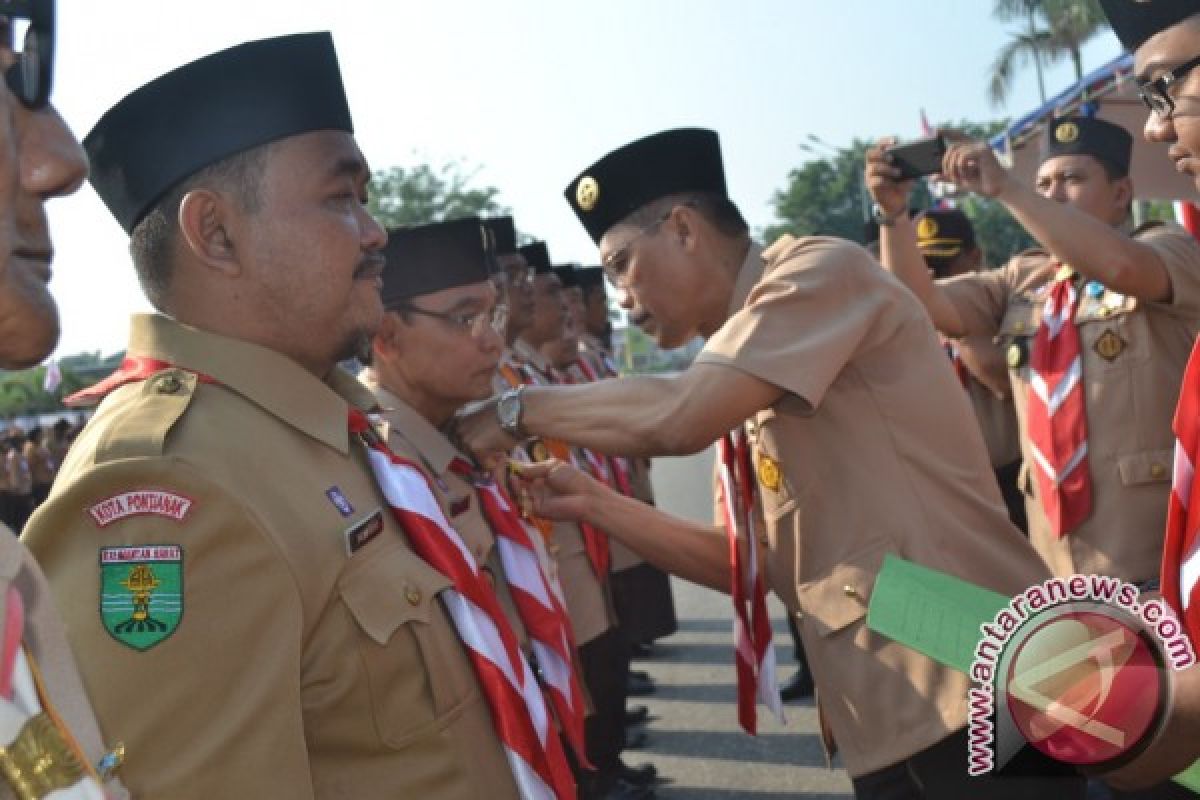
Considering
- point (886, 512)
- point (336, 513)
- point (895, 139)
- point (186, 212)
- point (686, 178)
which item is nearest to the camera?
point (336, 513)

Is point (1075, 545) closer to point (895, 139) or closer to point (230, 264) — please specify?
point (895, 139)

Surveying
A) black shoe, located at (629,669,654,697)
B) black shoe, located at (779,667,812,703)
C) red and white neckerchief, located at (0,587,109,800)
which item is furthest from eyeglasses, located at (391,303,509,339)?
black shoe, located at (629,669,654,697)

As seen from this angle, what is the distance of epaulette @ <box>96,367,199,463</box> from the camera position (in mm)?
1608

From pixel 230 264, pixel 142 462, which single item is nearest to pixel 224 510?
pixel 142 462

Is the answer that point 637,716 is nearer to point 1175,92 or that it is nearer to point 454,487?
point 454,487

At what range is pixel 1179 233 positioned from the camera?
3.93 metres

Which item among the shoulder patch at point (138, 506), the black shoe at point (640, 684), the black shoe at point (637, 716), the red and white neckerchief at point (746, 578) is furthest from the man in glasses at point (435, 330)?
the black shoe at point (640, 684)

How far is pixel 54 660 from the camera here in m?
1.21

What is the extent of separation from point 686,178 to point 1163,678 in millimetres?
2024

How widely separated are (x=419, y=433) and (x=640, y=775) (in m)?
2.85

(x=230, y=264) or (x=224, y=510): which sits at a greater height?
(x=230, y=264)

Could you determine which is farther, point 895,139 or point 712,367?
point 895,139

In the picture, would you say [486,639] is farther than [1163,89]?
No

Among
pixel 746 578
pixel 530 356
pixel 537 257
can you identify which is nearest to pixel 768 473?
pixel 746 578
